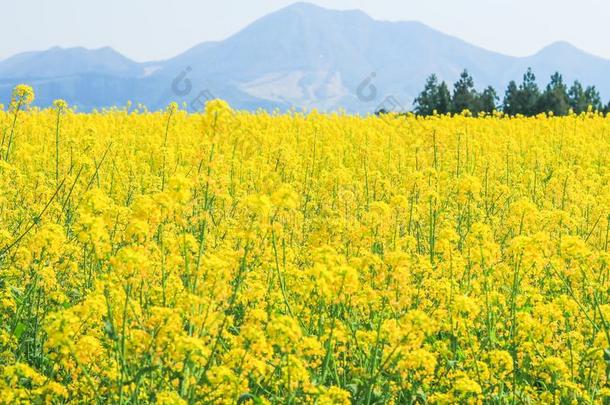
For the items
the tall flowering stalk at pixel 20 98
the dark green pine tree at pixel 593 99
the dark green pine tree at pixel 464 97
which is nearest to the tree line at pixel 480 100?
the dark green pine tree at pixel 464 97

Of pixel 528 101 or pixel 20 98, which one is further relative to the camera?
pixel 528 101

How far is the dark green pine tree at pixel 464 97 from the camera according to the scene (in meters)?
28.3

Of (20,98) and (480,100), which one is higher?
(480,100)

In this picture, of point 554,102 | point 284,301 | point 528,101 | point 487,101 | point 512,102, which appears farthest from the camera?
point 512,102

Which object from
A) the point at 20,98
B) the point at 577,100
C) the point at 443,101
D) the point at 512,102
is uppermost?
the point at 577,100

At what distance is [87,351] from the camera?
9.88 ft

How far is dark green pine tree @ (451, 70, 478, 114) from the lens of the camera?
28.3m

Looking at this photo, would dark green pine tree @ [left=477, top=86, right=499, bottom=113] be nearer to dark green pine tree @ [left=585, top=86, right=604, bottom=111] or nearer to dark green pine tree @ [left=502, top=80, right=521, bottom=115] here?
dark green pine tree @ [left=502, top=80, right=521, bottom=115]

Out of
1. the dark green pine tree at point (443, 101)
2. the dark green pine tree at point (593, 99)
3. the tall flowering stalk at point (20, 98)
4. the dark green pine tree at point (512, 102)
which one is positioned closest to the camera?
the tall flowering stalk at point (20, 98)

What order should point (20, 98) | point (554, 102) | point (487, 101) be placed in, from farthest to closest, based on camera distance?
point (487, 101)
point (554, 102)
point (20, 98)

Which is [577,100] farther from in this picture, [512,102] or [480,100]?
[480,100]

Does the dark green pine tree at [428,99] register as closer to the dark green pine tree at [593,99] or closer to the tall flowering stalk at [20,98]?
the dark green pine tree at [593,99]

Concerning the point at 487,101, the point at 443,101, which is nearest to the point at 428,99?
the point at 443,101

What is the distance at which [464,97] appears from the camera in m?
28.5
